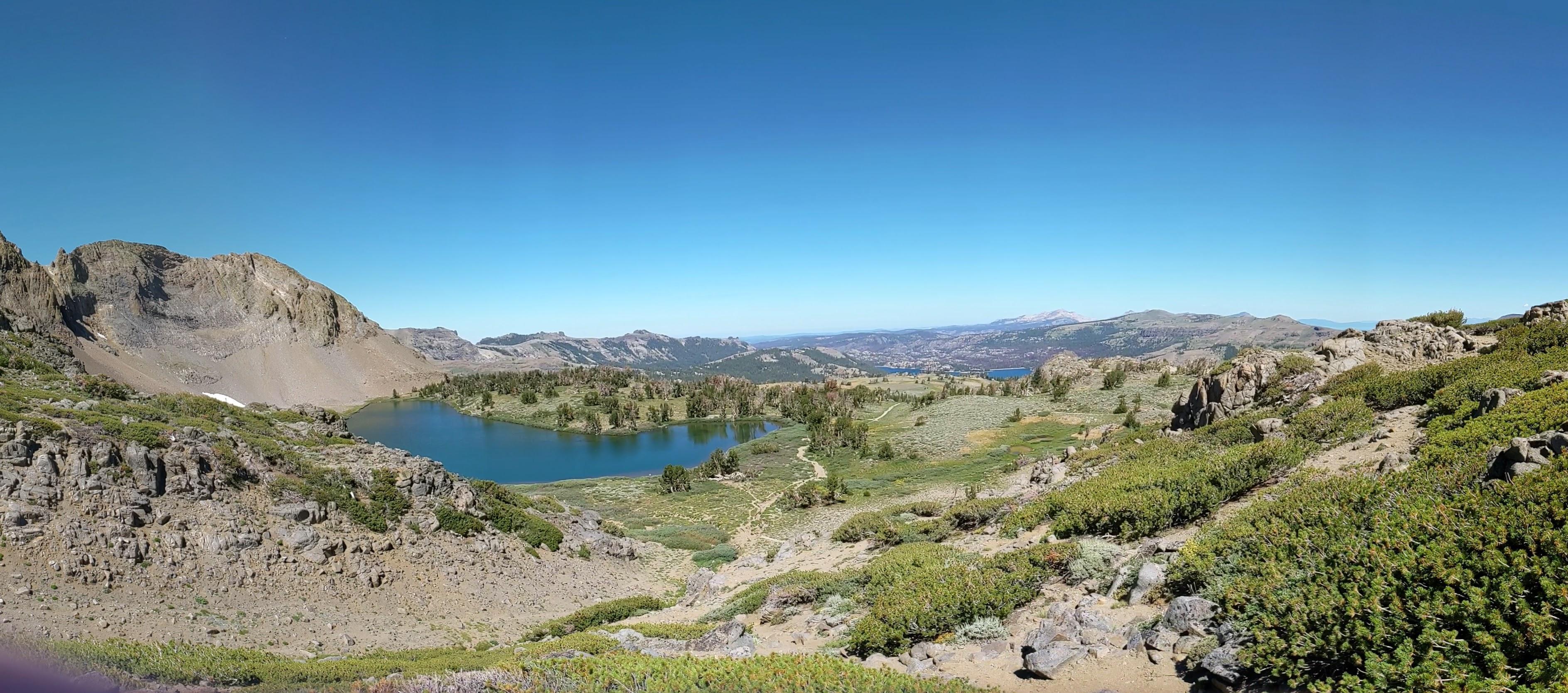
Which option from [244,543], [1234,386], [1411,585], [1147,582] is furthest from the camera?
[1234,386]

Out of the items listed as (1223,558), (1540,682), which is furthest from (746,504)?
(1540,682)

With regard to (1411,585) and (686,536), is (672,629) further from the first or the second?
(686,536)

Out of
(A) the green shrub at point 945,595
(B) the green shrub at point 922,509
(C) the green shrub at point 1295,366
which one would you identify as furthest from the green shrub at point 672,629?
(C) the green shrub at point 1295,366

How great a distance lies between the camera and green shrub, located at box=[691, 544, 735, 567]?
91.2 feet

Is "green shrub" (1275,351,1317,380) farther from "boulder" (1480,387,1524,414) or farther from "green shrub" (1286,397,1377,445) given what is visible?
"boulder" (1480,387,1524,414)

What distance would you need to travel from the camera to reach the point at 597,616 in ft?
60.7

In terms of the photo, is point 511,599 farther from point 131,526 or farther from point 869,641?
point 869,641

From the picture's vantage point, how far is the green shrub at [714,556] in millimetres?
27797

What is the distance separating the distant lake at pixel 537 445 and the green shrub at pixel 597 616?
46.2m

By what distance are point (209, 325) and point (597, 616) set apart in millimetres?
188900

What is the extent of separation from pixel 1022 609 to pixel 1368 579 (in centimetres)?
469

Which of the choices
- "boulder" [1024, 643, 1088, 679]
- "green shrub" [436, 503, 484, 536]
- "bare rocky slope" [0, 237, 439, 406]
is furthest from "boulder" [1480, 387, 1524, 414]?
"bare rocky slope" [0, 237, 439, 406]

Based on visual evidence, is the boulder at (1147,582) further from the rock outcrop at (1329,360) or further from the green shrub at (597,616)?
the rock outcrop at (1329,360)

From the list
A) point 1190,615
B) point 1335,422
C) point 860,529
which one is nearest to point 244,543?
point 860,529
